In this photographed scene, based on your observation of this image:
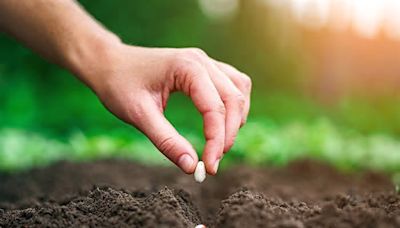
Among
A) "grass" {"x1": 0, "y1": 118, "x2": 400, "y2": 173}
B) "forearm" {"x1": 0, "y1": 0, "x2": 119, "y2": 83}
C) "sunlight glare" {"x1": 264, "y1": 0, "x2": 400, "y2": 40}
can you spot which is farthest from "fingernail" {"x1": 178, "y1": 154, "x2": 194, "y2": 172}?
"sunlight glare" {"x1": 264, "y1": 0, "x2": 400, "y2": 40}

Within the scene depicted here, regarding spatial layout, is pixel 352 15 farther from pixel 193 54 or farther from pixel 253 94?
pixel 193 54

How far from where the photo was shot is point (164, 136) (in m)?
2.55

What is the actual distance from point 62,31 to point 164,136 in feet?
2.48

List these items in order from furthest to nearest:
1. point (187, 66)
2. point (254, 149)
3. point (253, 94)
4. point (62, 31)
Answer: point (253, 94) → point (254, 149) → point (62, 31) → point (187, 66)

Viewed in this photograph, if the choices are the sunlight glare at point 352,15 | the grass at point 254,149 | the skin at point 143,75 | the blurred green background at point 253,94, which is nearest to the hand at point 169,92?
the skin at point 143,75

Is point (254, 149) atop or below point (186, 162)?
atop

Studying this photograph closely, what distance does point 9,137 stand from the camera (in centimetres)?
720

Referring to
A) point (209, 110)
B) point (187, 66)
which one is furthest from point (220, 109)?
point (187, 66)

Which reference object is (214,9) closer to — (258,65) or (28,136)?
(258,65)

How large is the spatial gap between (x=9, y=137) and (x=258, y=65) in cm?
522

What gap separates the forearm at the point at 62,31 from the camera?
292 cm

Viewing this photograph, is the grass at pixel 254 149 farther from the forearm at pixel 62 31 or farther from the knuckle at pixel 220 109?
the knuckle at pixel 220 109

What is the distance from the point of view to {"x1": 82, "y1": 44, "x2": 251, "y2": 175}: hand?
8.33 ft

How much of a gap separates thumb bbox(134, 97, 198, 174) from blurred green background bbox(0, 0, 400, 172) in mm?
3757
